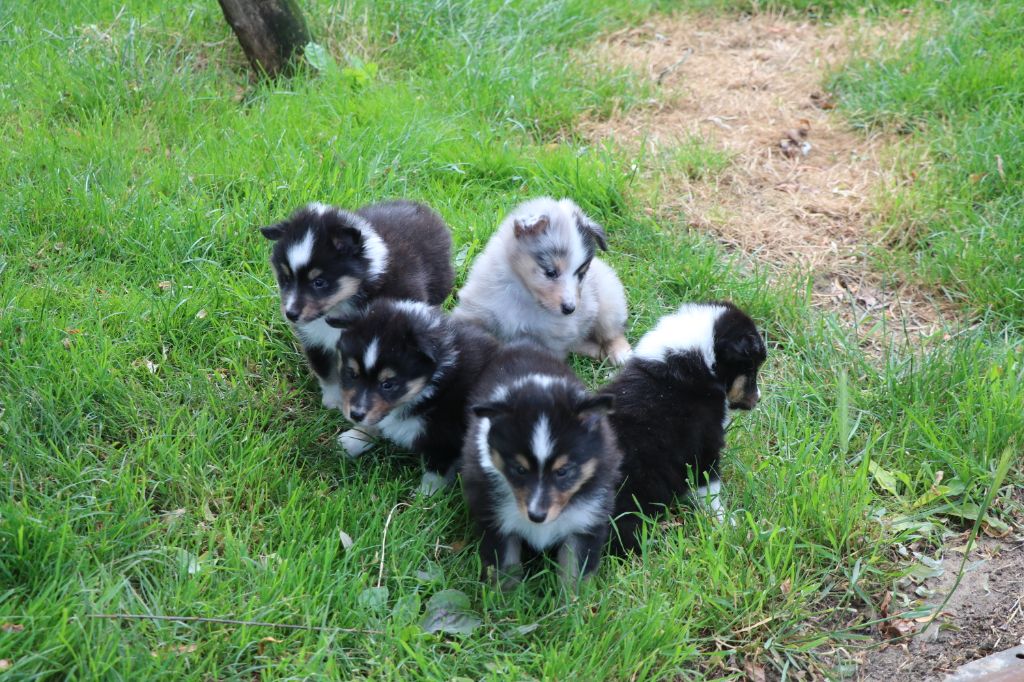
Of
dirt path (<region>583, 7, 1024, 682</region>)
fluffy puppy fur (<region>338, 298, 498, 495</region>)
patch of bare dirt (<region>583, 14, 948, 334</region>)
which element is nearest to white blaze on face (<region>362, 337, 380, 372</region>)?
fluffy puppy fur (<region>338, 298, 498, 495</region>)

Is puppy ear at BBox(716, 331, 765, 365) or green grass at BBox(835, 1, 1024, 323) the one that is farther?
green grass at BBox(835, 1, 1024, 323)

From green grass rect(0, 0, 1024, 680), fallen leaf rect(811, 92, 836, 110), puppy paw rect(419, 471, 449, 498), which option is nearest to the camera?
green grass rect(0, 0, 1024, 680)

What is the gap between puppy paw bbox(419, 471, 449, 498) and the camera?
4.18 metres

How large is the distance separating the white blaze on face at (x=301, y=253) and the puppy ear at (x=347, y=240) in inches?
4.2

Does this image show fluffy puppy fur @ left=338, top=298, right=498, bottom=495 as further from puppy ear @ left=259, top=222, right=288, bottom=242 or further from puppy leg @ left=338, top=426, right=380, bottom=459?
puppy ear @ left=259, top=222, right=288, bottom=242

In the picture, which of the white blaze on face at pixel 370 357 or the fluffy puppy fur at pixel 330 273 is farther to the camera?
the fluffy puppy fur at pixel 330 273

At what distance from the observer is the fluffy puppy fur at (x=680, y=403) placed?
13.3 feet

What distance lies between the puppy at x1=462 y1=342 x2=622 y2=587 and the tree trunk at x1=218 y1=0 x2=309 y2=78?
394cm

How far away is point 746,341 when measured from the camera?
4.25m

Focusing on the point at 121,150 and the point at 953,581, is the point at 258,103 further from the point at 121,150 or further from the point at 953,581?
the point at 953,581

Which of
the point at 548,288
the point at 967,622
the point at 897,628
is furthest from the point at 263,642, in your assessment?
the point at 967,622

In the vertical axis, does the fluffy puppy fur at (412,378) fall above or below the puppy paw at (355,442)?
above

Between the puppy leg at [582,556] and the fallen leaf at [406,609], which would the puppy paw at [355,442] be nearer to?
the fallen leaf at [406,609]

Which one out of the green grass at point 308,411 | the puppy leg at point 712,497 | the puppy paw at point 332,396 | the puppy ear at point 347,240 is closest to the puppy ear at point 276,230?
the puppy ear at point 347,240
